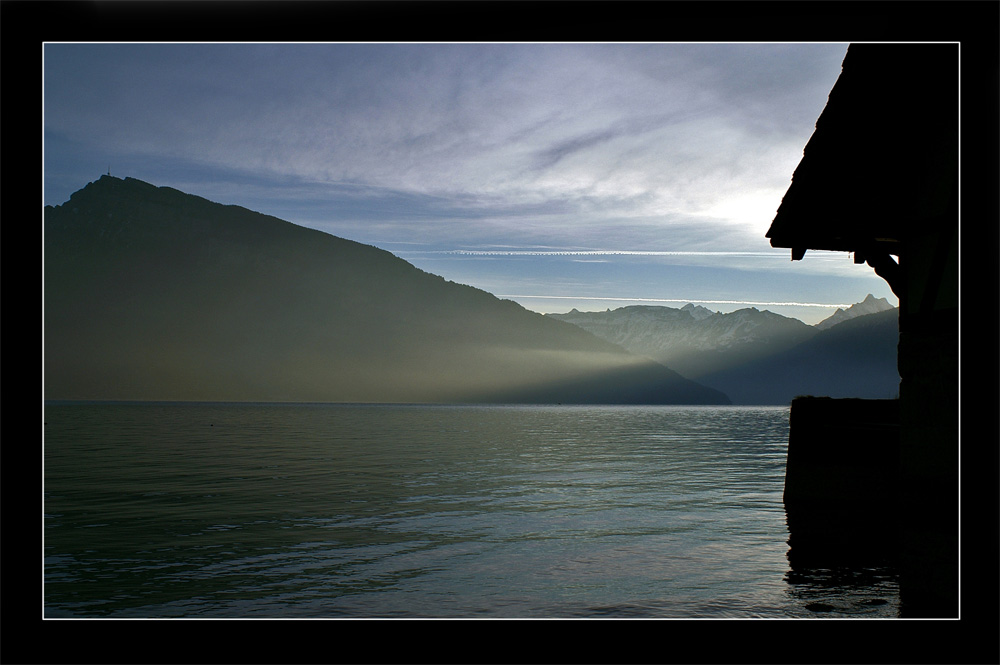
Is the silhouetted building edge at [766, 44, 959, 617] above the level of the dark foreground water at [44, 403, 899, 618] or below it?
above

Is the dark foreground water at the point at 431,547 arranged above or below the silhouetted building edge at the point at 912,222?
below

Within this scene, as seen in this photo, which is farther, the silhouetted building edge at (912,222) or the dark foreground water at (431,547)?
the dark foreground water at (431,547)

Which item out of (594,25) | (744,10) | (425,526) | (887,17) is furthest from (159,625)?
(425,526)

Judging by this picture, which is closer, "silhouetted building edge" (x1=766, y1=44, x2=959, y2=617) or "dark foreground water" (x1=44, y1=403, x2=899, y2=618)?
"silhouetted building edge" (x1=766, y1=44, x2=959, y2=617)

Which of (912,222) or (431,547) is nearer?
(912,222)

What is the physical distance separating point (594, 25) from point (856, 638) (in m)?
3.79

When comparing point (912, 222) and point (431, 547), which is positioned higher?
point (912, 222)
